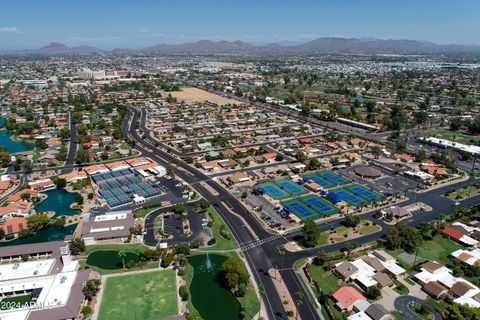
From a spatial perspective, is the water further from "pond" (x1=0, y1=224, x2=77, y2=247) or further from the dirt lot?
the dirt lot

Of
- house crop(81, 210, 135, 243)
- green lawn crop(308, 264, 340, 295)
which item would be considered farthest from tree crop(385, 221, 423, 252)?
house crop(81, 210, 135, 243)

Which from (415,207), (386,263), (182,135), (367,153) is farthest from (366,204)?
(182,135)

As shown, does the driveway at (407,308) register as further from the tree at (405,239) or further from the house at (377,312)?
the tree at (405,239)

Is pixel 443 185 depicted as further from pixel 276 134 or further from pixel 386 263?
pixel 276 134

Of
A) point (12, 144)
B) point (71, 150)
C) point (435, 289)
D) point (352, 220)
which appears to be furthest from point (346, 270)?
point (12, 144)

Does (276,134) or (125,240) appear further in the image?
(276,134)

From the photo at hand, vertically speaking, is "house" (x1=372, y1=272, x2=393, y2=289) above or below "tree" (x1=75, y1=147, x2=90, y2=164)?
below

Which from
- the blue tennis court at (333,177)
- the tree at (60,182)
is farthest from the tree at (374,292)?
the tree at (60,182)
